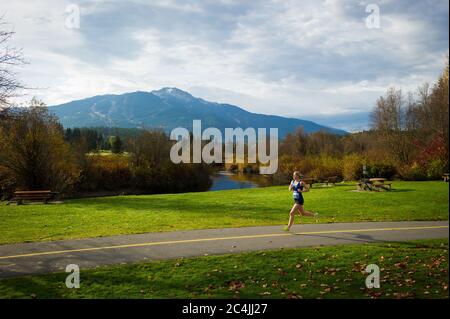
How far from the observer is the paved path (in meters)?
10.6

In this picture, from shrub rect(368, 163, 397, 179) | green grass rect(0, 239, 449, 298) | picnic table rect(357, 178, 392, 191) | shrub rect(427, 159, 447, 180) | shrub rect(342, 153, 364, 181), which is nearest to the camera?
green grass rect(0, 239, 449, 298)

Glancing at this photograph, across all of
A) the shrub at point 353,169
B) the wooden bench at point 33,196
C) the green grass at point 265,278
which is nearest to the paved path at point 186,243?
the green grass at point 265,278

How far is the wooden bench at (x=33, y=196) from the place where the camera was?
85.7 ft

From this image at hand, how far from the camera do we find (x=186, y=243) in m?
12.4

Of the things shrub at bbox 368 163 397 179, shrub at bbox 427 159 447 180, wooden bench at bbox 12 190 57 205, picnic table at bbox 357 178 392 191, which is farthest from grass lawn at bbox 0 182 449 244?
shrub at bbox 368 163 397 179

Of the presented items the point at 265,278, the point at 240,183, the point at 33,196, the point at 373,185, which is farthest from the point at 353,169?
the point at 265,278

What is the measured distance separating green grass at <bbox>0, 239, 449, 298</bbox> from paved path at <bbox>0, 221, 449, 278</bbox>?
88 centimetres

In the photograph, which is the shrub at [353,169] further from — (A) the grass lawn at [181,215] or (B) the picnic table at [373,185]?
(A) the grass lawn at [181,215]

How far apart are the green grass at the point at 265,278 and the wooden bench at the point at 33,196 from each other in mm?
18887

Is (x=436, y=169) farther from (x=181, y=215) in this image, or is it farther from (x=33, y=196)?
(x=33, y=196)

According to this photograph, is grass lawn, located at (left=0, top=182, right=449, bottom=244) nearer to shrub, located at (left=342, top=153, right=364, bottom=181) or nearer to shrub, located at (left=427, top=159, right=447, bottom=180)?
shrub, located at (left=427, top=159, right=447, bottom=180)

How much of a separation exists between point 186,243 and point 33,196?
742 inches

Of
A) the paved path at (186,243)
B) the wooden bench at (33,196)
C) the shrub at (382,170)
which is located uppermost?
the shrub at (382,170)
